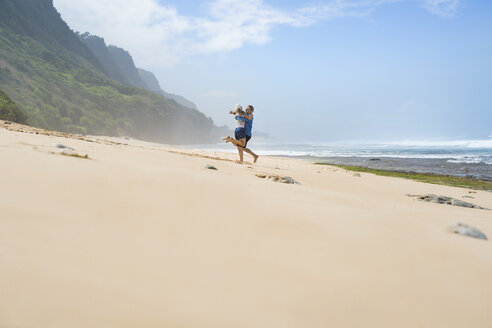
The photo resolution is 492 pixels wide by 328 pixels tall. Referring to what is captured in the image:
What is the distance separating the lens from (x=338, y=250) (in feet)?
4.96

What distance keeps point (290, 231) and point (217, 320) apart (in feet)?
2.86

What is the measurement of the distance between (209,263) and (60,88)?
4617 cm

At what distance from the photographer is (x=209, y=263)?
1228mm

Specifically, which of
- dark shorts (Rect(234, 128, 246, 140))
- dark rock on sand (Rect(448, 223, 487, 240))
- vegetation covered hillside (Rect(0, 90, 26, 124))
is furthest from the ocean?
vegetation covered hillside (Rect(0, 90, 26, 124))

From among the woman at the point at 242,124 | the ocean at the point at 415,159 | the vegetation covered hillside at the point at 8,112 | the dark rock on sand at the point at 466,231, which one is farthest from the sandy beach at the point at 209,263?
the vegetation covered hillside at the point at 8,112

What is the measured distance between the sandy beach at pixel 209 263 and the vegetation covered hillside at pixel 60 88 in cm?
2847

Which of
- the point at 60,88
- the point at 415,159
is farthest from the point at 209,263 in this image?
the point at 60,88

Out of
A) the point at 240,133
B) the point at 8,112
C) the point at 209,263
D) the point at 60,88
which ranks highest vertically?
the point at 60,88

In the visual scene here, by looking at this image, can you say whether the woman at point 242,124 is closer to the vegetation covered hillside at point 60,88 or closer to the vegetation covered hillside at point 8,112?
the vegetation covered hillside at point 8,112

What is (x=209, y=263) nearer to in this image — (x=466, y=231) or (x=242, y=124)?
(x=466, y=231)

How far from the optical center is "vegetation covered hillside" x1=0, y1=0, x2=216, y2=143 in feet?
103

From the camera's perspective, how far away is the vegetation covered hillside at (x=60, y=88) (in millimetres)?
31266

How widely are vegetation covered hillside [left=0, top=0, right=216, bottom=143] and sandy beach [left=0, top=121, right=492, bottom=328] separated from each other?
93.4ft

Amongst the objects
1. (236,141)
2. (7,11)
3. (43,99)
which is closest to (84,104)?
(43,99)
